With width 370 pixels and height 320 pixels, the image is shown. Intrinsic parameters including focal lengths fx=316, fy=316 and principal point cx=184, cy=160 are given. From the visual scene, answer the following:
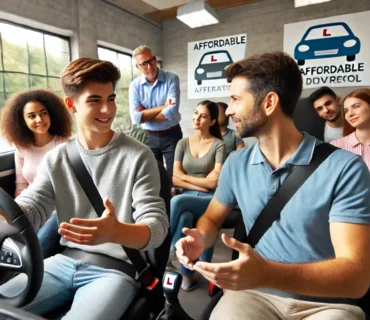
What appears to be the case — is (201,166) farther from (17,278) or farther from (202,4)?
(202,4)

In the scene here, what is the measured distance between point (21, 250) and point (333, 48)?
5.03m

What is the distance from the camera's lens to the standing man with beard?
2883mm

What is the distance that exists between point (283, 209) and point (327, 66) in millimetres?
4395

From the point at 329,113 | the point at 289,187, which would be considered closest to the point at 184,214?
the point at 289,187

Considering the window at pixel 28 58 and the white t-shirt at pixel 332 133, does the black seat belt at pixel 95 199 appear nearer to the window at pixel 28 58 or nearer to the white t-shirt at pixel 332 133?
the white t-shirt at pixel 332 133

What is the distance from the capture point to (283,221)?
1097 millimetres

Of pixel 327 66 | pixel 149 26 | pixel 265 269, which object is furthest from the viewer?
pixel 149 26

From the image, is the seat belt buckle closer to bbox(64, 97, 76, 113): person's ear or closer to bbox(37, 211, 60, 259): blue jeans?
bbox(37, 211, 60, 259): blue jeans

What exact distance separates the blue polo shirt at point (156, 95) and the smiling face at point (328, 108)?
1.35m

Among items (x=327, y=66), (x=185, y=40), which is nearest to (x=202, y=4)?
(x=185, y=40)

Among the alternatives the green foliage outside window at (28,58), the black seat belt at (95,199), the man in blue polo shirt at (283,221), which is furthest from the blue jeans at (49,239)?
the green foliage outside window at (28,58)

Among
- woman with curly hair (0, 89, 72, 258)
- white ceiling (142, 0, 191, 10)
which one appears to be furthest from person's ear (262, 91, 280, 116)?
white ceiling (142, 0, 191, 10)

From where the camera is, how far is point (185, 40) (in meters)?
5.70

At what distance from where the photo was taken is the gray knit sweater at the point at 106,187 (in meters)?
1.20
